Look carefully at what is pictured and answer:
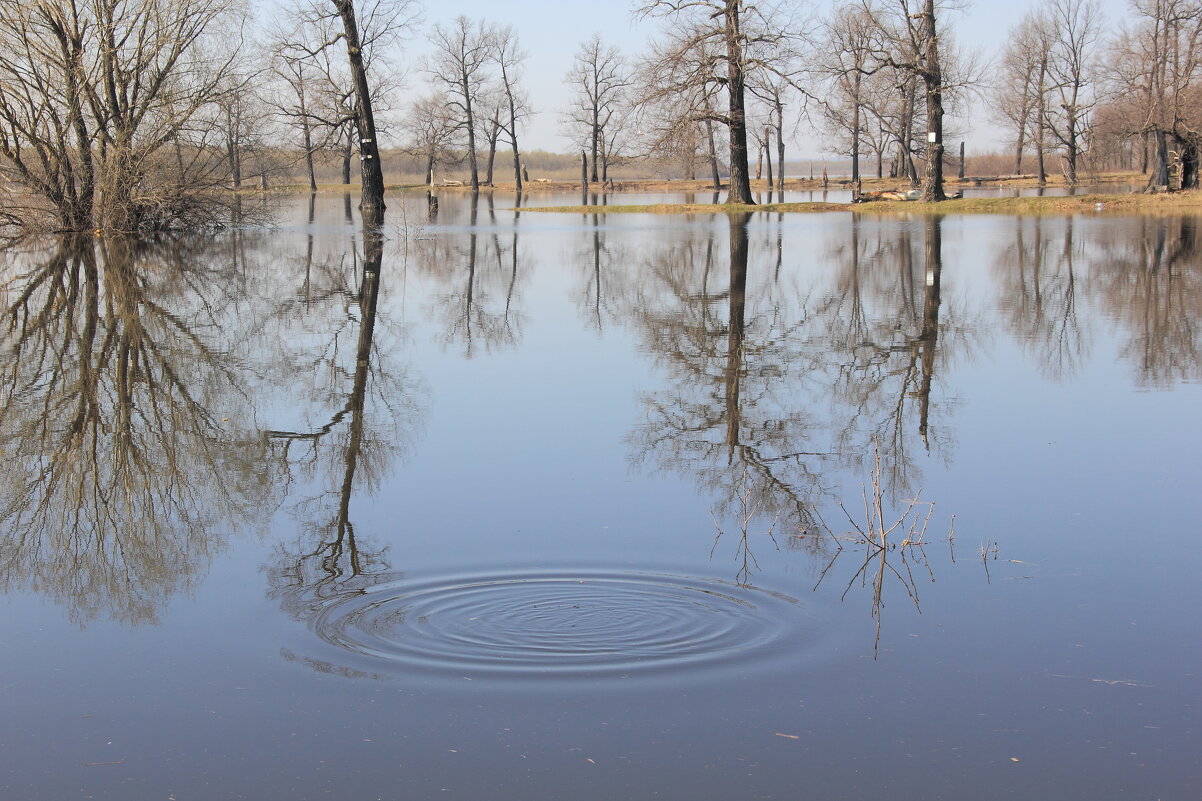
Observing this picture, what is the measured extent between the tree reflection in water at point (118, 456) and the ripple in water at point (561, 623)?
3.18 ft

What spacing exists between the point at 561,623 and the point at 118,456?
3.71 meters

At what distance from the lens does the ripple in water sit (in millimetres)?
4250

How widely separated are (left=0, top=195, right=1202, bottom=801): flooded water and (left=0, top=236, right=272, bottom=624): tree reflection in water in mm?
34

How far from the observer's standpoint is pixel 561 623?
458 cm

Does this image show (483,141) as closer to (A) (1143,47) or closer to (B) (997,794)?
(A) (1143,47)

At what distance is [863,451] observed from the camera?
23.1ft

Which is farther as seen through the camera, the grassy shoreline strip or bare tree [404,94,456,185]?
bare tree [404,94,456,185]

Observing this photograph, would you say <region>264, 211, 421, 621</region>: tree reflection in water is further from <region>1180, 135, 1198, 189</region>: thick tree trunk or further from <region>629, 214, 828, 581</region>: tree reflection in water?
<region>1180, 135, 1198, 189</region>: thick tree trunk

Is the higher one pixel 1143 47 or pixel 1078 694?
pixel 1143 47

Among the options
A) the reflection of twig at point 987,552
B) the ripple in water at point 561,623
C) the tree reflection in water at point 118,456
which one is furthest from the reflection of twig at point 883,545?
the tree reflection in water at point 118,456

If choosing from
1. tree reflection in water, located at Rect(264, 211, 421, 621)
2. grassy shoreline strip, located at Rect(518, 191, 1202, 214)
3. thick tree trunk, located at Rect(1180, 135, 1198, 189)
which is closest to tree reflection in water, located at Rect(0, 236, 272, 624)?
tree reflection in water, located at Rect(264, 211, 421, 621)

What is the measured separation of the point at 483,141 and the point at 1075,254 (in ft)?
198

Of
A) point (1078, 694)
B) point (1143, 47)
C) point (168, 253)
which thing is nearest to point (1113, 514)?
point (1078, 694)

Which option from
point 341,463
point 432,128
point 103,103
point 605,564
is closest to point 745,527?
point 605,564
